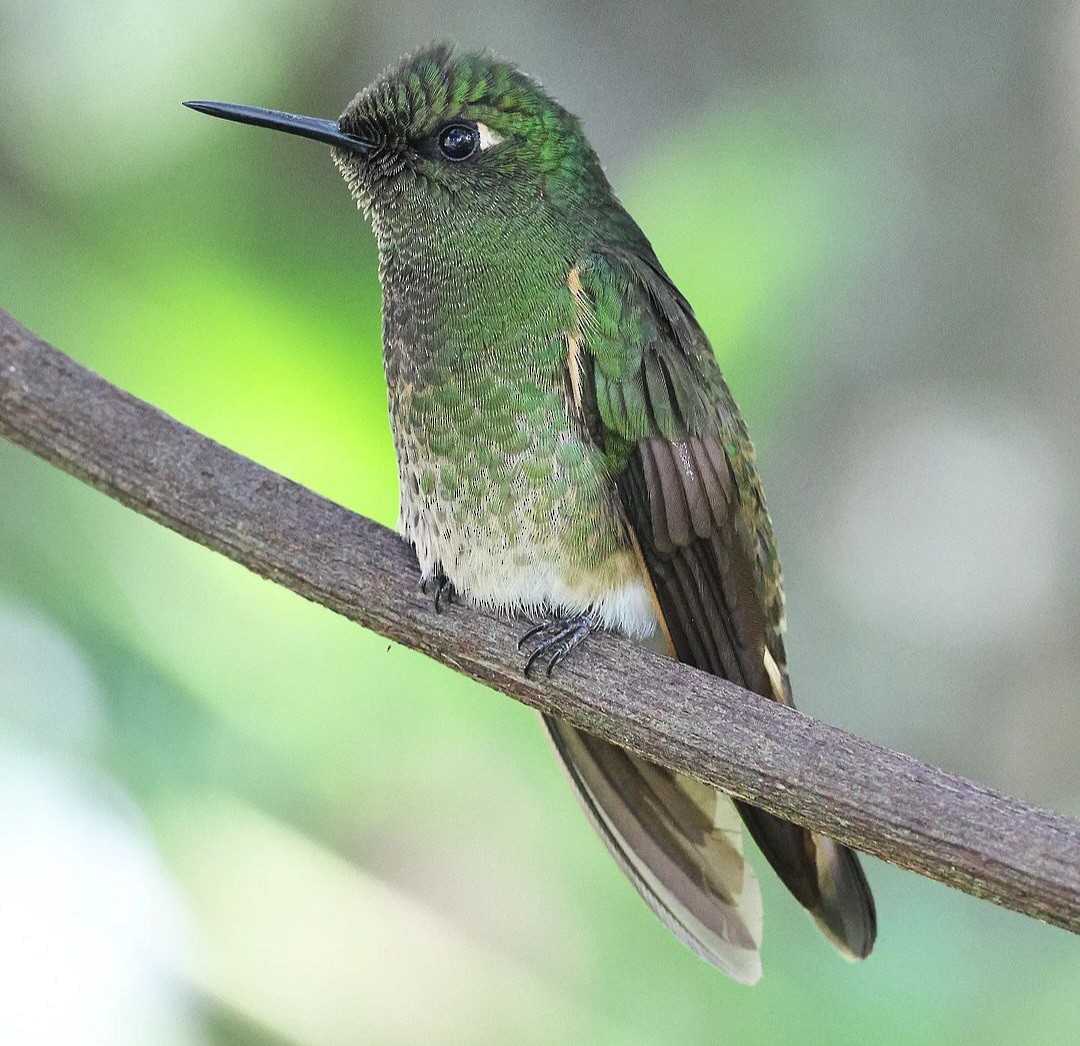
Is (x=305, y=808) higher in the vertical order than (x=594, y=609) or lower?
lower

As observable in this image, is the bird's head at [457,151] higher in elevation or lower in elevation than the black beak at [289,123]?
higher

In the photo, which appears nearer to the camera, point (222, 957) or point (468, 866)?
point (222, 957)

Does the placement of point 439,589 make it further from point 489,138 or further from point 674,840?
point 489,138

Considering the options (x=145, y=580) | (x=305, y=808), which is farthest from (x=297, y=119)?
(x=305, y=808)

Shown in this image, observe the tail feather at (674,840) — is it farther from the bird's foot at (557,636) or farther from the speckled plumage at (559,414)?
the bird's foot at (557,636)

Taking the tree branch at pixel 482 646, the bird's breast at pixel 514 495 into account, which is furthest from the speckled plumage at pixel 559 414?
the tree branch at pixel 482 646

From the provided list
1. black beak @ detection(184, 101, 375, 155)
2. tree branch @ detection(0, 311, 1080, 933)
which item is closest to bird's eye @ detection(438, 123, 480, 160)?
black beak @ detection(184, 101, 375, 155)

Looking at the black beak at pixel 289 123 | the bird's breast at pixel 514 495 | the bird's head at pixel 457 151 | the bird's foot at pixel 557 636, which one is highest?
the bird's head at pixel 457 151

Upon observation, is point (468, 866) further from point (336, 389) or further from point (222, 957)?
point (336, 389)
